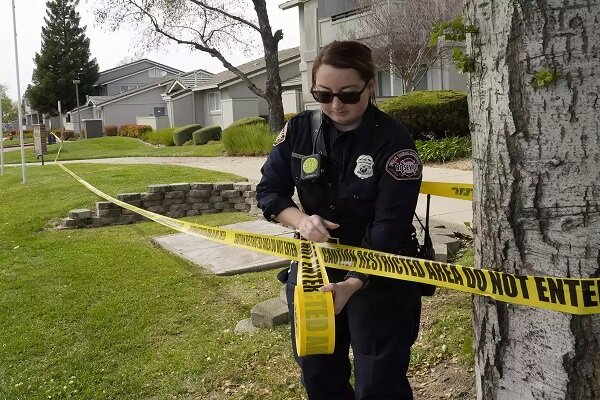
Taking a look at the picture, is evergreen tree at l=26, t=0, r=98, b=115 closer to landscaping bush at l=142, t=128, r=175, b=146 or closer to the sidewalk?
landscaping bush at l=142, t=128, r=175, b=146

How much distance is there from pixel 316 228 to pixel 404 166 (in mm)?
368

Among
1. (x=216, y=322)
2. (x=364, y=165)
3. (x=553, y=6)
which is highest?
(x=553, y=6)

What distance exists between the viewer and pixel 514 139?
1732 millimetres

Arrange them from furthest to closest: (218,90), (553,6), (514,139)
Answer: (218,90), (514,139), (553,6)

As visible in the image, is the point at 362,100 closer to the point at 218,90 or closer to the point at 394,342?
the point at 394,342

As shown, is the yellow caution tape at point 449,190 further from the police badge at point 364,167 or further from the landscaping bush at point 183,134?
the landscaping bush at point 183,134

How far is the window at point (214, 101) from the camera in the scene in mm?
41094

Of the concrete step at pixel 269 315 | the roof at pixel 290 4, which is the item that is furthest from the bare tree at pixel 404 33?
the concrete step at pixel 269 315

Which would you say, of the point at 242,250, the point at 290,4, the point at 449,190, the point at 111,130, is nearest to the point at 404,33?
the point at 290,4

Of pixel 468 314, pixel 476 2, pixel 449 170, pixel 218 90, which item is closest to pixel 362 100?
pixel 476 2

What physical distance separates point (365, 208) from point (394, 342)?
0.48 meters

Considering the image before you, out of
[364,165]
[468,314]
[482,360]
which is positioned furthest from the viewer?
[468,314]

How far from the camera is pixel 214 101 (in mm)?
41750

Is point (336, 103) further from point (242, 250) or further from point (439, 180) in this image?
point (439, 180)
